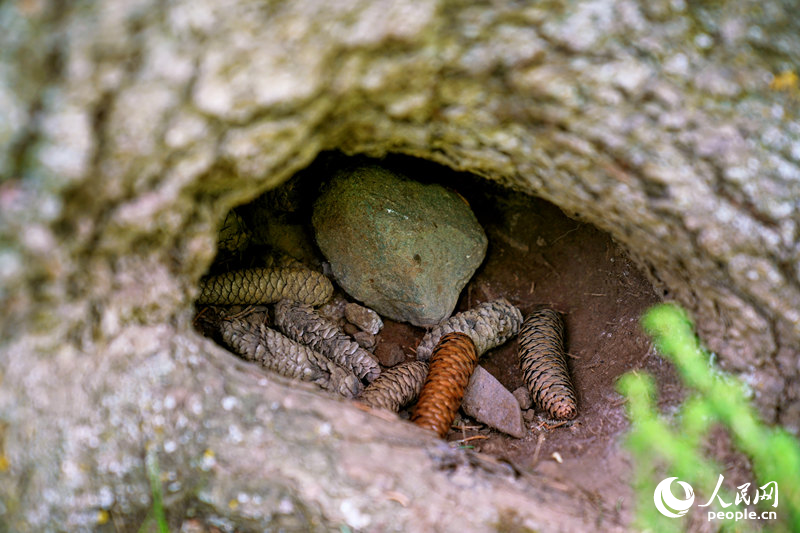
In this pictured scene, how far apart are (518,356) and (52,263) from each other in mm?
1911

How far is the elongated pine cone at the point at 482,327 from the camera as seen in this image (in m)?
Result: 2.53

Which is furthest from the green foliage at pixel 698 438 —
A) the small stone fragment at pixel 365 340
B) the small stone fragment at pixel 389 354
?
the small stone fragment at pixel 365 340

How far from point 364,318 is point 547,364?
2.83 feet

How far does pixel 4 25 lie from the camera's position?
97 centimetres

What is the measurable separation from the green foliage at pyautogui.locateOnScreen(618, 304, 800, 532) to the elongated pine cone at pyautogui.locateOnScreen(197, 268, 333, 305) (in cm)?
145

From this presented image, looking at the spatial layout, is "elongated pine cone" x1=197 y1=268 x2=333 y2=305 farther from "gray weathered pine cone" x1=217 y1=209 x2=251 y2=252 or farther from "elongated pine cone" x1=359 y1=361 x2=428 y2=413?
"elongated pine cone" x1=359 y1=361 x2=428 y2=413

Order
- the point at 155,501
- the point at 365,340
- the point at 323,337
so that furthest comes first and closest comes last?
the point at 365,340 < the point at 323,337 < the point at 155,501

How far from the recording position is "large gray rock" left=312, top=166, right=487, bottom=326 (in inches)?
A: 102

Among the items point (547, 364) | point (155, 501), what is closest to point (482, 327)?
point (547, 364)

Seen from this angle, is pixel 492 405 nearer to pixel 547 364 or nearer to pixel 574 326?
pixel 547 364

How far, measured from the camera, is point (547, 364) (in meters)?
2.29

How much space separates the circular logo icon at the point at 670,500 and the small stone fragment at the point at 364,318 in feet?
4.56

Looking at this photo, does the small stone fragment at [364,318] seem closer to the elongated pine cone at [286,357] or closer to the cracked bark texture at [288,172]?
the elongated pine cone at [286,357]

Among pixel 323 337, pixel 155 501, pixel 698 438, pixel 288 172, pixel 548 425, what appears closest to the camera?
pixel 155 501
